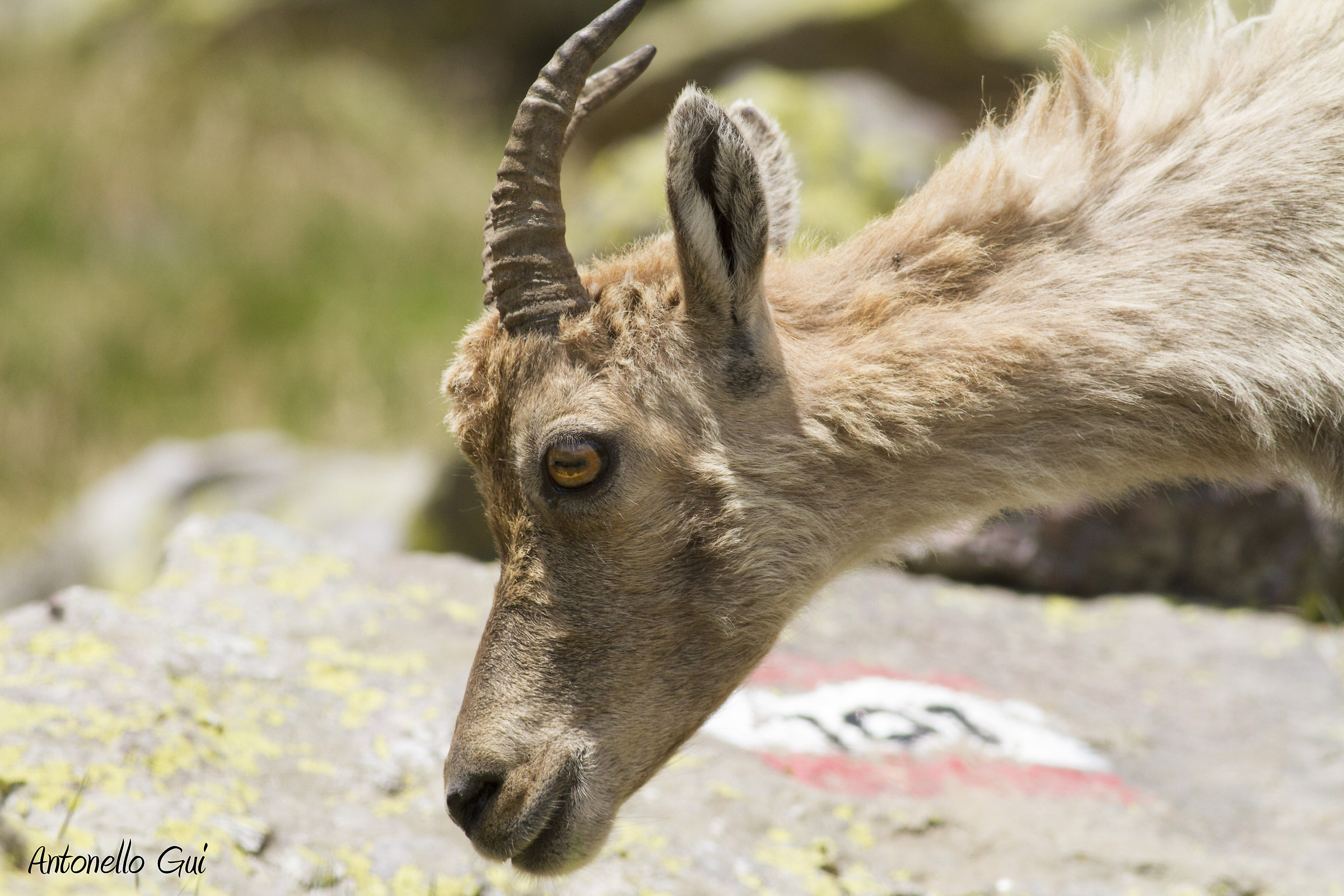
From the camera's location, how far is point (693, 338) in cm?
363

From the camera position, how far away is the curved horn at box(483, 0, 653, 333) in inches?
137

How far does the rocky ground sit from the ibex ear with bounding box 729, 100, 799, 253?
55.0 inches

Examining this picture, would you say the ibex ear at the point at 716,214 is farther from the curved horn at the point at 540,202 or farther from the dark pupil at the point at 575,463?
the dark pupil at the point at 575,463

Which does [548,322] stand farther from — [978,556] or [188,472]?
[188,472]

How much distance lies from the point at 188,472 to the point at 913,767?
679cm

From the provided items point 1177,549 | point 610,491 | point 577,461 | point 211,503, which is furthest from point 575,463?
point 211,503

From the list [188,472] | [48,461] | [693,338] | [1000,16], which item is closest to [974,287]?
[693,338]

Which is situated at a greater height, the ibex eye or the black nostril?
the ibex eye

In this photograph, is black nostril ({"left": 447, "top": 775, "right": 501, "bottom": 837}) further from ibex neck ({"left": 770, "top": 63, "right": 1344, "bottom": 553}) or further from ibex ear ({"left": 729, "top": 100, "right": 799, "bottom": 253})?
ibex ear ({"left": 729, "top": 100, "right": 799, "bottom": 253})

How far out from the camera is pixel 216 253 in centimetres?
1346

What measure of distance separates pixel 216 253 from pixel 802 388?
11492 mm
